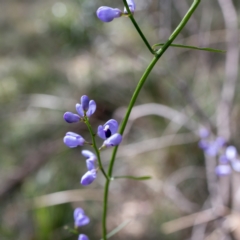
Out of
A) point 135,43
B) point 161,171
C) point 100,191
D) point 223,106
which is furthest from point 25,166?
point 135,43

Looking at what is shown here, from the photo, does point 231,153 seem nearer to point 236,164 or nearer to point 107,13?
point 236,164

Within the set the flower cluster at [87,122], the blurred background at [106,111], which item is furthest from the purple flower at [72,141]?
the blurred background at [106,111]

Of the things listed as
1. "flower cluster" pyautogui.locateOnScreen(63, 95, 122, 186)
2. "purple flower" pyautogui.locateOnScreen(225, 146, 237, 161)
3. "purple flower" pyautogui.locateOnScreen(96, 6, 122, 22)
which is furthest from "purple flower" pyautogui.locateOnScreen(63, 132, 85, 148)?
"purple flower" pyautogui.locateOnScreen(225, 146, 237, 161)

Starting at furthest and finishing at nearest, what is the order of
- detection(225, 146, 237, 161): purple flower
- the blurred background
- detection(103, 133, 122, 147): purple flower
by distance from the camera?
the blurred background < detection(225, 146, 237, 161): purple flower < detection(103, 133, 122, 147): purple flower

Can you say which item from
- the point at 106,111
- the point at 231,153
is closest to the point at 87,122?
the point at 231,153

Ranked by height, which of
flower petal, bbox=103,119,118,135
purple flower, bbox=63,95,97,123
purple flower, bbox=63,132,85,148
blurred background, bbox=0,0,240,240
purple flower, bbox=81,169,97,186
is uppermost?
purple flower, bbox=63,95,97,123

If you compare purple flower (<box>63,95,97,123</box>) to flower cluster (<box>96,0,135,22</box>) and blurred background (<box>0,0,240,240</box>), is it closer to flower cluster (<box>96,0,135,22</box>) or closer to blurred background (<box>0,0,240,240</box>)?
flower cluster (<box>96,0,135,22</box>)

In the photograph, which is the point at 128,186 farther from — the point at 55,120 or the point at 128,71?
the point at 128,71

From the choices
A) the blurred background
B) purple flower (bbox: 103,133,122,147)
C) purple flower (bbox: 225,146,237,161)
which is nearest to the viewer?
purple flower (bbox: 103,133,122,147)
